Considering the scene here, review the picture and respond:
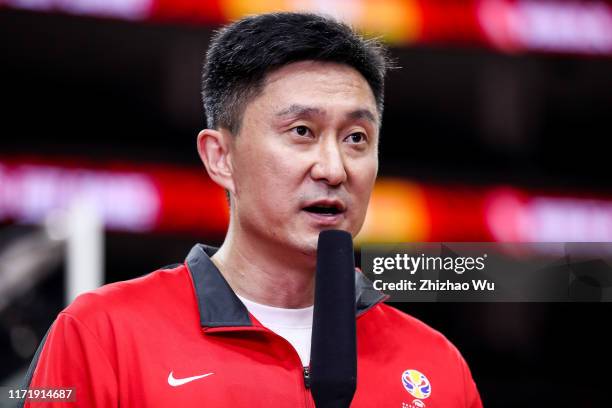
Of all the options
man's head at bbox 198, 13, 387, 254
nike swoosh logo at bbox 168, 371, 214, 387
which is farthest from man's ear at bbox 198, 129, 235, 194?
nike swoosh logo at bbox 168, 371, 214, 387

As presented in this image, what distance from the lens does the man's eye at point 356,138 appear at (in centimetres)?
131

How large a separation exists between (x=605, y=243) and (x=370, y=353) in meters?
1.16

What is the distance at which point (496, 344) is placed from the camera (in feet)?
8.27

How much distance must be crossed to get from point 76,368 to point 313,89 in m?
0.48

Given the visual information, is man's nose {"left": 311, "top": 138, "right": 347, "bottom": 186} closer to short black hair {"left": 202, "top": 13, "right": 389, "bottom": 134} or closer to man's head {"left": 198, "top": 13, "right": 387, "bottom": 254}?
man's head {"left": 198, "top": 13, "right": 387, "bottom": 254}

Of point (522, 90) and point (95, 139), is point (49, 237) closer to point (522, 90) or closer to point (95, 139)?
point (95, 139)

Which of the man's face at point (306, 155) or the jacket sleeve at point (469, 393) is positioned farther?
the jacket sleeve at point (469, 393)

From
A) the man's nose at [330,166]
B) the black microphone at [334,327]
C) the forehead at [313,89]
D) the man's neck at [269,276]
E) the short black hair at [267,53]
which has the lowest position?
the black microphone at [334,327]

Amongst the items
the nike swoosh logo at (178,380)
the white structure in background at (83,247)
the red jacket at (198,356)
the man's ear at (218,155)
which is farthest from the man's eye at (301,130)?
the white structure in background at (83,247)

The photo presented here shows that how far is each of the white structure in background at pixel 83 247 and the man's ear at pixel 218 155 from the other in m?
0.70

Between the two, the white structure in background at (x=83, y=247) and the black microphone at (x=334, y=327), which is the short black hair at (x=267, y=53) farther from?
the white structure in background at (x=83, y=247)

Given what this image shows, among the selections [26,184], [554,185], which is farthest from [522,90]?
[26,184]

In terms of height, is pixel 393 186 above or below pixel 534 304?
above

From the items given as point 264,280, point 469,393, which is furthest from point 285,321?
point 469,393
